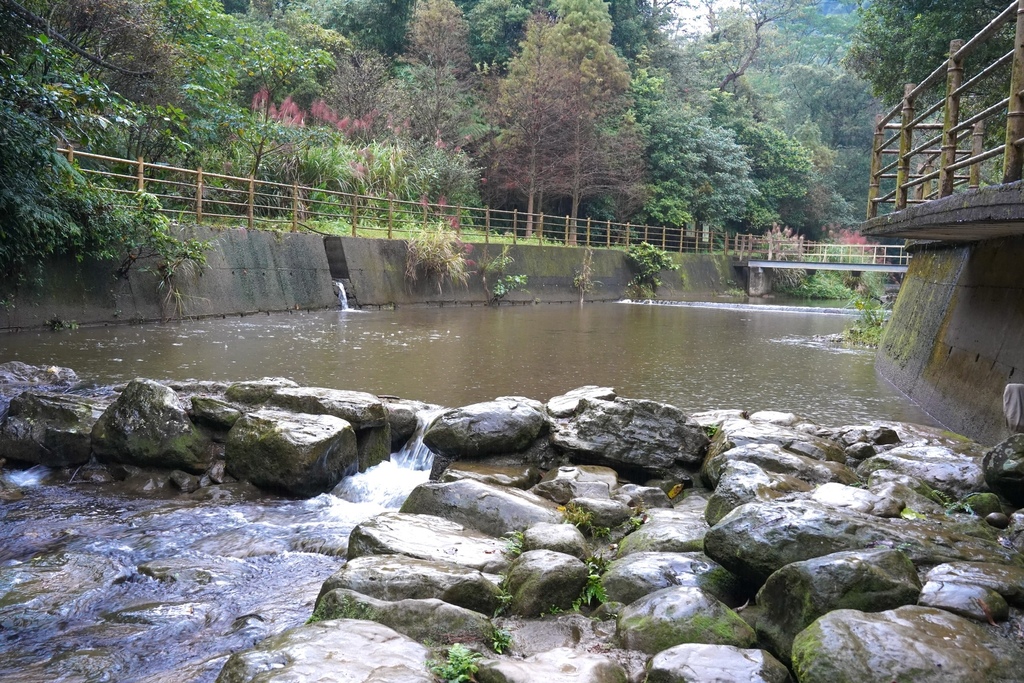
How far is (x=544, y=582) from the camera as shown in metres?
3.11

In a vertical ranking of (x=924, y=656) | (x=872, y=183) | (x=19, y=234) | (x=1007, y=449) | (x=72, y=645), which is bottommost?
(x=72, y=645)

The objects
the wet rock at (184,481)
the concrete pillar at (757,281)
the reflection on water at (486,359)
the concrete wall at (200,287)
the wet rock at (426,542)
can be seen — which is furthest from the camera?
the concrete pillar at (757,281)

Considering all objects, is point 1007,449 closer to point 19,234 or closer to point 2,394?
point 2,394

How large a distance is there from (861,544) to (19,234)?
798 cm

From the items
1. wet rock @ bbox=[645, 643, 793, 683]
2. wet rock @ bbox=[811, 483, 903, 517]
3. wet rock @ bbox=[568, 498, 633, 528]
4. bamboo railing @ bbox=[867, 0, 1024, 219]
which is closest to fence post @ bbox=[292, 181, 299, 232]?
bamboo railing @ bbox=[867, 0, 1024, 219]

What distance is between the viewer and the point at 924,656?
228 cm

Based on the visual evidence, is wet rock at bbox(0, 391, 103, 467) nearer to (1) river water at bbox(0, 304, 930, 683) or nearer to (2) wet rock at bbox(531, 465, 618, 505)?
(1) river water at bbox(0, 304, 930, 683)

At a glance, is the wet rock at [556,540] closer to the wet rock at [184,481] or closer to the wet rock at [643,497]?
the wet rock at [643,497]

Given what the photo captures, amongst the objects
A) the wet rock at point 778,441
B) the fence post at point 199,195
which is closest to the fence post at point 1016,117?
the wet rock at point 778,441

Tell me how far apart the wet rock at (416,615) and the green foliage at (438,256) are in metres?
14.3

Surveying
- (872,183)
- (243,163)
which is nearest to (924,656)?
(872,183)

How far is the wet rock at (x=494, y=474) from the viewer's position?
182 inches

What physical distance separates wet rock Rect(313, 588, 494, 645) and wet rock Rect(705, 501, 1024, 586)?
0.94 meters

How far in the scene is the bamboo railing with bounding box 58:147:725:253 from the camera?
12.8 metres
